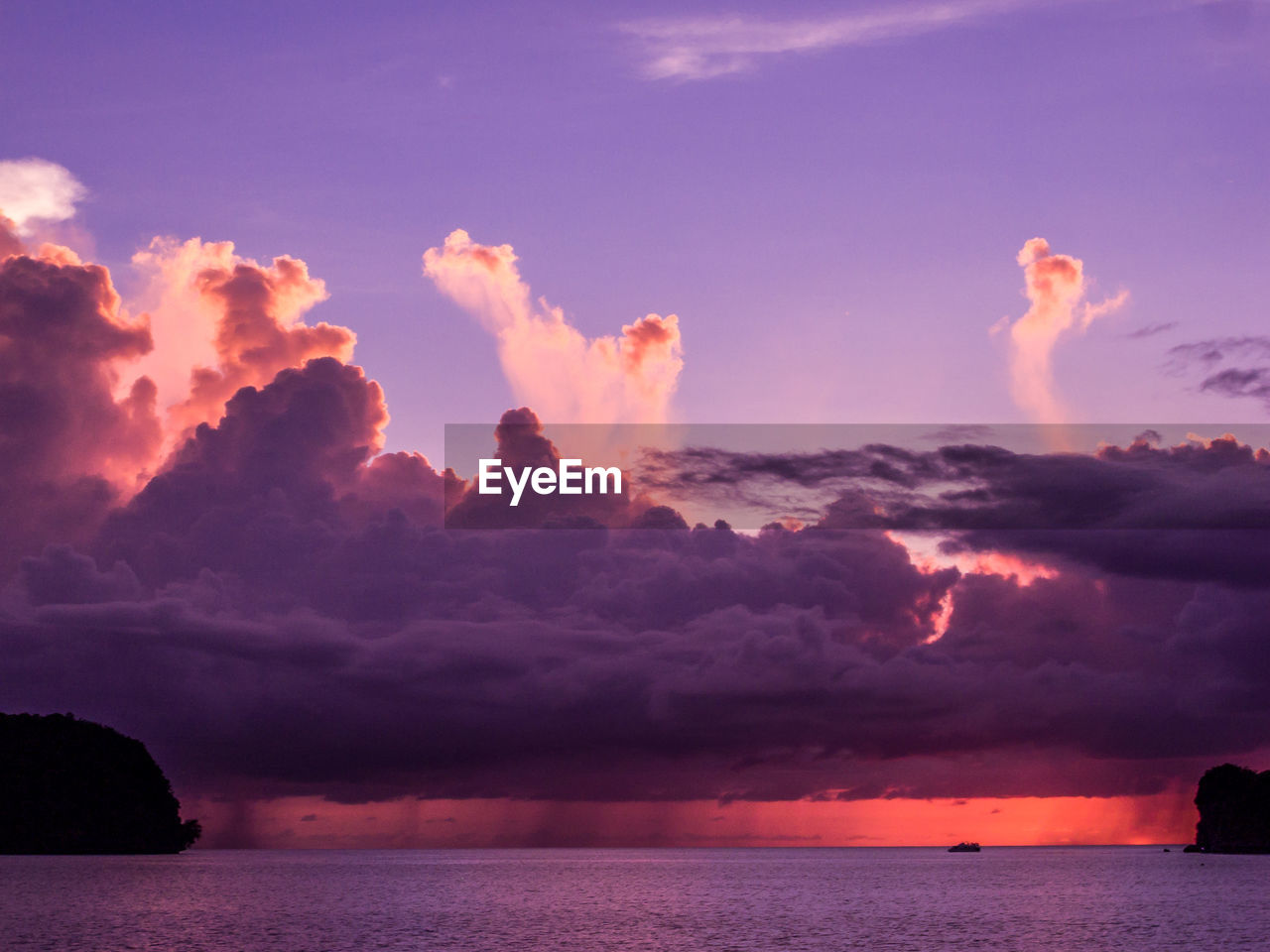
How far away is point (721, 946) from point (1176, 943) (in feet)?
140

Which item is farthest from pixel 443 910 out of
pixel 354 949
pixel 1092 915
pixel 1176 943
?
pixel 1176 943

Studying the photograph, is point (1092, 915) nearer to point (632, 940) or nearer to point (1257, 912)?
point (1257, 912)

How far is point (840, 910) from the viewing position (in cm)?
18575

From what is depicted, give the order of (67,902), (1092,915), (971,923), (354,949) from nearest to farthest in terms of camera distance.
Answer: (354,949) < (971,923) < (1092,915) < (67,902)

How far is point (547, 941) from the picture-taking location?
12912cm

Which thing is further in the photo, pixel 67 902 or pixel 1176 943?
pixel 67 902

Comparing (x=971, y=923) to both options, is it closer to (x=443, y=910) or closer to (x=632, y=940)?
(x=632, y=940)

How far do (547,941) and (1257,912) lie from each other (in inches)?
3947

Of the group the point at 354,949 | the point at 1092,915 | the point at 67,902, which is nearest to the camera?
the point at 354,949

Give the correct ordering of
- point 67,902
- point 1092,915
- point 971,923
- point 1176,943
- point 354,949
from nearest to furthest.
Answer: point 354,949 → point 1176,943 → point 971,923 → point 1092,915 → point 67,902

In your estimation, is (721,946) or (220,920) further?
(220,920)

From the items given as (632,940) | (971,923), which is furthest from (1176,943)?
(632,940)

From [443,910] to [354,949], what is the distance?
6521 cm

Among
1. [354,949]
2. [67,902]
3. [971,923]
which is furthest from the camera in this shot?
[67,902]
